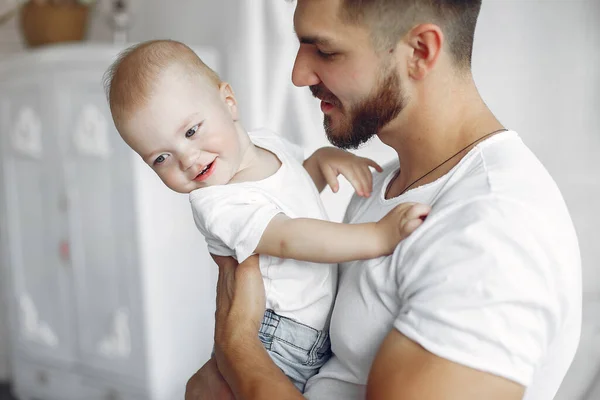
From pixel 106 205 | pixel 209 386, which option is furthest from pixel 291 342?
pixel 106 205

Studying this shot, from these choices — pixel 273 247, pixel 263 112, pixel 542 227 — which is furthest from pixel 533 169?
Result: pixel 263 112

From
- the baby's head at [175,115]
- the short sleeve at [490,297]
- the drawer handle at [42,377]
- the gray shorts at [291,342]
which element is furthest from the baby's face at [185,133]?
the drawer handle at [42,377]

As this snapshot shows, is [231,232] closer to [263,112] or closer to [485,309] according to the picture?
[485,309]

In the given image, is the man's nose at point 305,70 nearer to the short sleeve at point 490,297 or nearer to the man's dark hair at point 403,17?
the man's dark hair at point 403,17

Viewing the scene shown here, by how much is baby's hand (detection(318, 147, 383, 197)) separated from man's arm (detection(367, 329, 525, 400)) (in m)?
0.46

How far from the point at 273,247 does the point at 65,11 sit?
2211 millimetres

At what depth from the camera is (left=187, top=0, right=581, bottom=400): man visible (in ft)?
2.65

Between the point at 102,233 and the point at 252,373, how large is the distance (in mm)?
1704

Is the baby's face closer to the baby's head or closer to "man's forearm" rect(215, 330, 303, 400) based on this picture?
the baby's head

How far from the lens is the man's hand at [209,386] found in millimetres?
1176

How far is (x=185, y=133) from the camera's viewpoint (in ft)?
3.59

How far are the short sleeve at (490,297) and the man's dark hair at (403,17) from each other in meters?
0.34

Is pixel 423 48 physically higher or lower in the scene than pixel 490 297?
higher

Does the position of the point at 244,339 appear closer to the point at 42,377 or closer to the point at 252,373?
the point at 252,373
